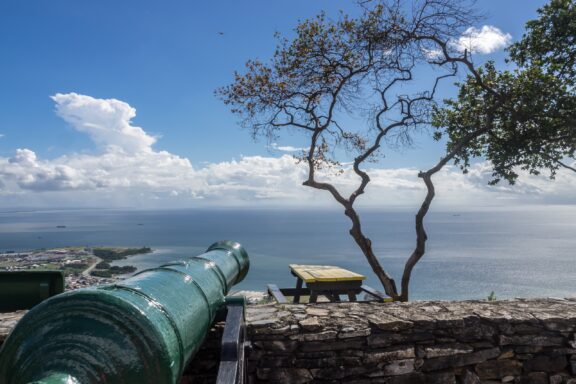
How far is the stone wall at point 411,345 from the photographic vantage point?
13.1ft

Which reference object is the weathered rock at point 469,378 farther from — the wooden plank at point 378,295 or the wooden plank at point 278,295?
the wooden plank at point 278,295

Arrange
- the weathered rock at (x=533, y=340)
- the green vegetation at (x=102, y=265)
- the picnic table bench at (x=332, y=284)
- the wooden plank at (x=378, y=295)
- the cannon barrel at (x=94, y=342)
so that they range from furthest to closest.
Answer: the green vegetation at (x=102, y=265)
the picnic table bench at (x=332, y=284)
the wooden plank at (x=378, y=295)
the weathered rock at (x=533, y=340)
the cannon barrel at (x=94, y=342)

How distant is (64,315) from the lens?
1.63 meters

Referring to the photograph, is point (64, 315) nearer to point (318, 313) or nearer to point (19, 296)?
point (19, 296)

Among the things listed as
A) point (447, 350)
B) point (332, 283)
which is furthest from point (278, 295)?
point (447, 350)

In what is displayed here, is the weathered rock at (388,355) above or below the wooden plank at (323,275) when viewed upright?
below

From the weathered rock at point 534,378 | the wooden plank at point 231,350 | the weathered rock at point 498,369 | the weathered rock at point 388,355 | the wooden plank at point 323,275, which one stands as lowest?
the weathered rock at point 534,378

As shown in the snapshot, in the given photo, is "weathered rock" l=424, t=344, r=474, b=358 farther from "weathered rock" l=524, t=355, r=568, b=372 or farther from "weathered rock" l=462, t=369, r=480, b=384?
"weathered rock" l=524, t=355, r=568, b=372

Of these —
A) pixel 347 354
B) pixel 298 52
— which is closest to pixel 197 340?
pixel 347 354

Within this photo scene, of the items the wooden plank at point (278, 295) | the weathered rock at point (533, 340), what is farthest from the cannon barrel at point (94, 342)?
the wooden plank at point (278, 295)

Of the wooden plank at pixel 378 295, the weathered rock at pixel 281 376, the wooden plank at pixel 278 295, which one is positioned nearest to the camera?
the weathered rock at pixel 281 376

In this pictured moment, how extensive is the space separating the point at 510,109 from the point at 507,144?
30.9 inches

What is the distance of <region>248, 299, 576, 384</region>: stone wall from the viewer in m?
3.98

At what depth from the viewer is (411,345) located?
4156 millimetres
